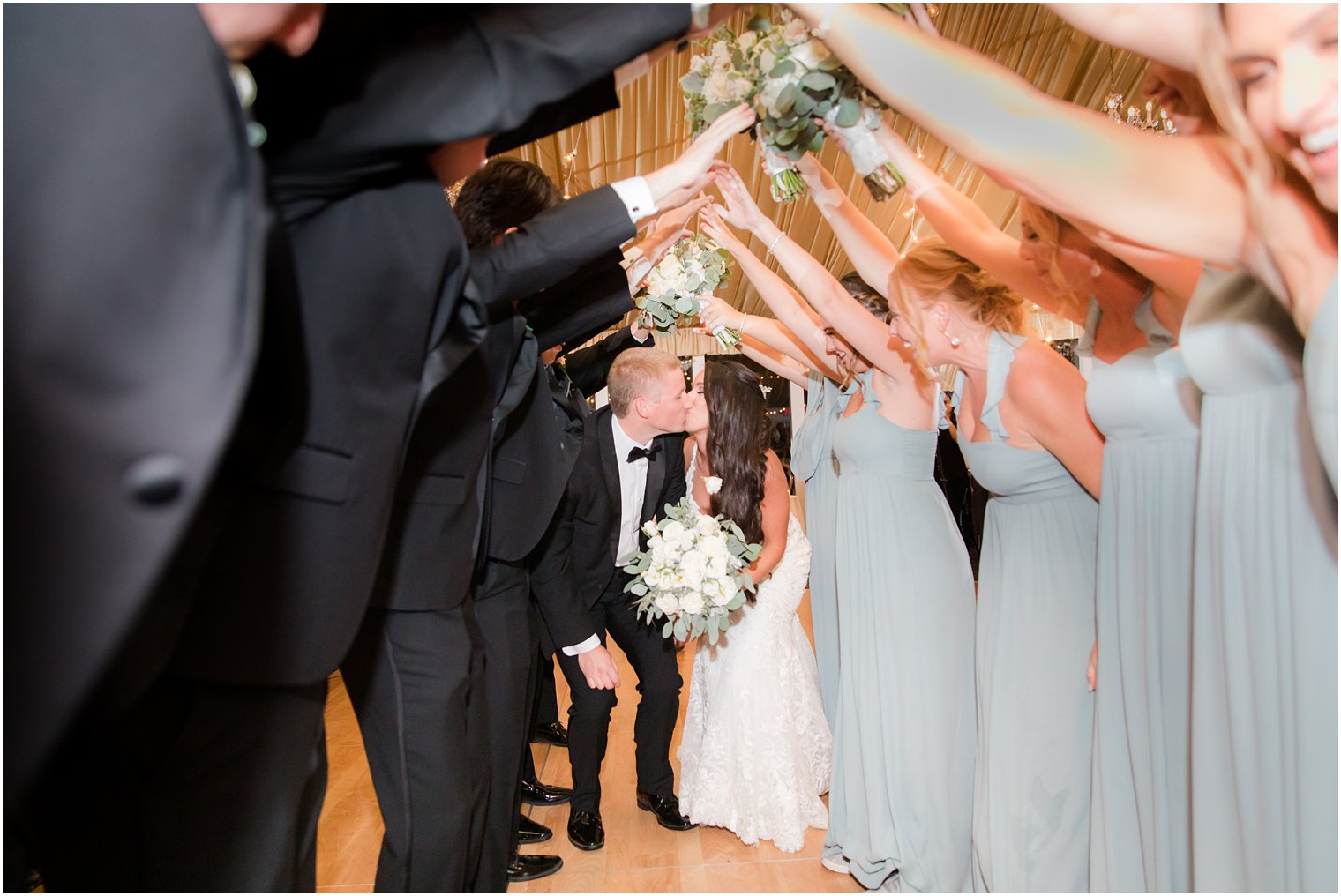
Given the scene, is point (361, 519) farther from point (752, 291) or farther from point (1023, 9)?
point (752, 291)

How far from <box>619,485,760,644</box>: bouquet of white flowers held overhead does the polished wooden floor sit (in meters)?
0.78

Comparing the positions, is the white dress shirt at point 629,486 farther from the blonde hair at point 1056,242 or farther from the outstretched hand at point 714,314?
the blonde hair at point 1056,242

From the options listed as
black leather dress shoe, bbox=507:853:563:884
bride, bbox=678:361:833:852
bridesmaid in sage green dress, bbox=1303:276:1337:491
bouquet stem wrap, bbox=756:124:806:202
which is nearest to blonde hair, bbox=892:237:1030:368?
bouquet stem wrap, bbox=756:124:806:202

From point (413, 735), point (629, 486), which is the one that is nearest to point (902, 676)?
point (629, 486)

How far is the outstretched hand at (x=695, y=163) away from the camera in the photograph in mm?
2090

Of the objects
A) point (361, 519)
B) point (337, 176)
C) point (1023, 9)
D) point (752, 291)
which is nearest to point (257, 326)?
point (337, 176)

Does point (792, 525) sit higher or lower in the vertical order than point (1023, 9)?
lower

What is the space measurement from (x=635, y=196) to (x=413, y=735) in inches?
50.4

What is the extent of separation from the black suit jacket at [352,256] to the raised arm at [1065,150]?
417 mm

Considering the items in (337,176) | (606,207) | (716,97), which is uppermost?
(716,97)

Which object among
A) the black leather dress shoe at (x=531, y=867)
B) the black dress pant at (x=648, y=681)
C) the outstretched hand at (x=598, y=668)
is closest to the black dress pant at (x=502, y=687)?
the outstretched hand at (x=598, y=668)

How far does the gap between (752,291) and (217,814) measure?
12.5 meters

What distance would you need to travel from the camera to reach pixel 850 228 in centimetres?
276

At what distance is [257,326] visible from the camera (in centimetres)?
83
